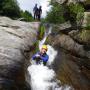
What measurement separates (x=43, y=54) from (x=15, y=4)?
70.8ft

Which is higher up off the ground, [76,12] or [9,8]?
[76,12]

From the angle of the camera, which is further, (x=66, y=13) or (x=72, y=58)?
(x=66, y=13)

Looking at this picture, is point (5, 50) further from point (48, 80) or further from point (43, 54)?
point (43, 54)

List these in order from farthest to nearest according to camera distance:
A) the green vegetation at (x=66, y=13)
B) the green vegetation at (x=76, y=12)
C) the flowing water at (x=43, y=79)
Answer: the green vegetation at (x=66, y=13) < the green vegetation at (x=76, y=12) < the flowing water at (x=43, y=79)

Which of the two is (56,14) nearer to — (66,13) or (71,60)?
(66,13)

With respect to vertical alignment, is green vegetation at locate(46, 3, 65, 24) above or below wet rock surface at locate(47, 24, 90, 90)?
above

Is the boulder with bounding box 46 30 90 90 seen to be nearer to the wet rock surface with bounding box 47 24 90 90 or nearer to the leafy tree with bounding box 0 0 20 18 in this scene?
the wet rock surface with bounding box 47 24 90 90

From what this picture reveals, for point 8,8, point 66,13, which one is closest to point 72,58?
point 66,13

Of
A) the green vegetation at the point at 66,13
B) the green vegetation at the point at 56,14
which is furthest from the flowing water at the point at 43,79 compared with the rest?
the green vegetation at the point at 56,14

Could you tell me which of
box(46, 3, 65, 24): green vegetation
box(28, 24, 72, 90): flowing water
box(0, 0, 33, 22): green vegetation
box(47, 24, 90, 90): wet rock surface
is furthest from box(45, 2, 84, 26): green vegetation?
box(28, 24, 72, 90): flowing water

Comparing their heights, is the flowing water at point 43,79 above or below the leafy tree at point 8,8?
below

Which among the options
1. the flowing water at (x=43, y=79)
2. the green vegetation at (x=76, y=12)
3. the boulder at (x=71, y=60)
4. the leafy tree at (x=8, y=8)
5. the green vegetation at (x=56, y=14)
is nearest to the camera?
the flowing water at (x=43, y=79)

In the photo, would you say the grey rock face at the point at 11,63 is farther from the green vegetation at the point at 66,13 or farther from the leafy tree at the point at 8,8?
the leafy tree at the point at 8,8

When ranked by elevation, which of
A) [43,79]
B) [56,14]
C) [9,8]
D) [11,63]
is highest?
[11,63]
